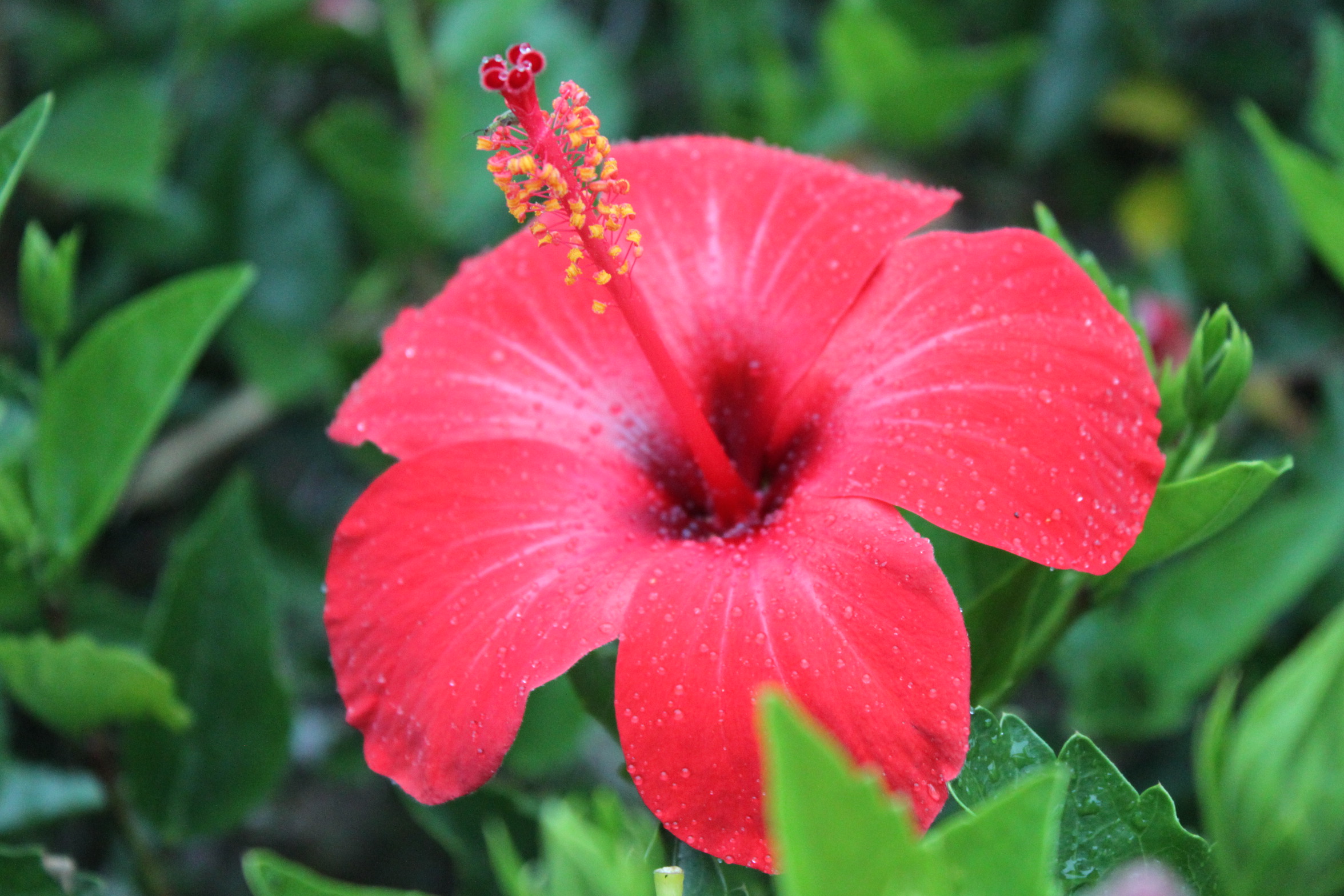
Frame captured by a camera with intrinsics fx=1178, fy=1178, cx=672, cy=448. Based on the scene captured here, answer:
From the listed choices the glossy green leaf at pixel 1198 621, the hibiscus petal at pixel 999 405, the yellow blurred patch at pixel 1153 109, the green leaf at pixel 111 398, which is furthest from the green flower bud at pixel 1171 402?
the yellow blurred patch at pixel 1153 109

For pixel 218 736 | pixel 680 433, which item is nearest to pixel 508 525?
pixel 680 433

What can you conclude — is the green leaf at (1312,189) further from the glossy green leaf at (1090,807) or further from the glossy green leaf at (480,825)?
the glossy green leaf at (480,825)

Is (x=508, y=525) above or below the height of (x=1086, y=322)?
below

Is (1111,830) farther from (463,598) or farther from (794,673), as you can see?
(463,598)

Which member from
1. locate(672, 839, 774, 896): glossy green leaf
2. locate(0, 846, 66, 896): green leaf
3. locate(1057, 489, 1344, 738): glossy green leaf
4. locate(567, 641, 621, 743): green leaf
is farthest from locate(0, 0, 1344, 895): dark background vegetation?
locate(672, 839, 774, 896): glossy green leaf

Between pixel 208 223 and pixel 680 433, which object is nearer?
pixel 680 433

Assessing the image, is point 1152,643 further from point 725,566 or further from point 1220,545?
point 725,566

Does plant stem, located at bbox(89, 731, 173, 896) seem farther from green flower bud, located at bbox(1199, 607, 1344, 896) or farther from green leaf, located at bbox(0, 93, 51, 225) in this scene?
green flower bud, located at bbox(1199, 607, 1344, 896)
